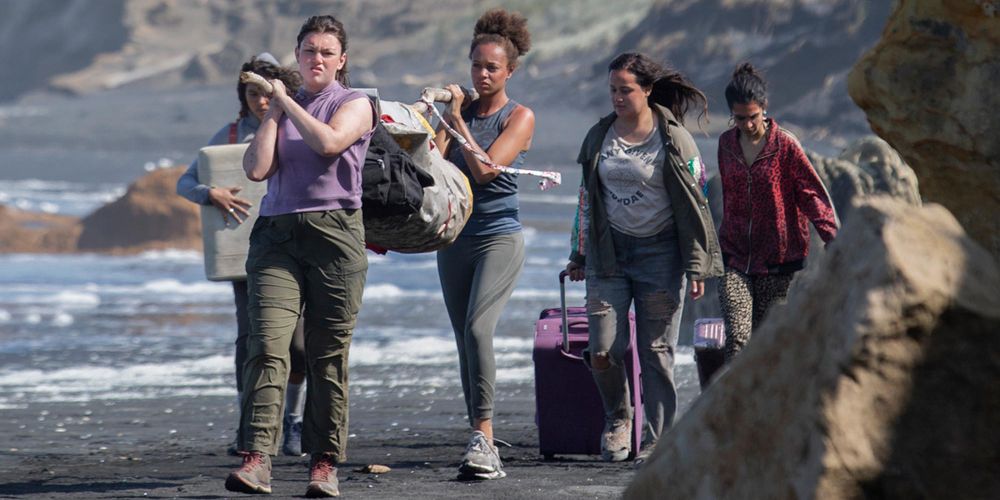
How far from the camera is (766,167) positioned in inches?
253

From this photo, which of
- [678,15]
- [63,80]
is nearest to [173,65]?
[63,80]

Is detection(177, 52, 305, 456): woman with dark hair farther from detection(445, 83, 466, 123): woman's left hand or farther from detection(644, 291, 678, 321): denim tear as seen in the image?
detection(644, 291, 678, 321): denim tear

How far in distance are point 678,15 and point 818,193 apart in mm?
52491

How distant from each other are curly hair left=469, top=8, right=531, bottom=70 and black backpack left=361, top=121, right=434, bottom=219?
0.88 m

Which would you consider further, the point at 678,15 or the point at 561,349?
the point at 678,15

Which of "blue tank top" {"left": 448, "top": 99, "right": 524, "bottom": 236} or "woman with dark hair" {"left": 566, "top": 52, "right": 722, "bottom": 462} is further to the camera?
"blue tank top" {"left": 448, "top": 99, "right": 524, "bottom": 236}

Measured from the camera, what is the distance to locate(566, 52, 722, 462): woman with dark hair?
635 centimetres

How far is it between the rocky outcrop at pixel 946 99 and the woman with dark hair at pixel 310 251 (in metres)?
1.76

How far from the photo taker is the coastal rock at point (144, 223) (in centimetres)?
2541

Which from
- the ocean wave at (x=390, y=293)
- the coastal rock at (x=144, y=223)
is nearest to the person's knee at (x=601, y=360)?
the ocean wave at (x=390, y=293)

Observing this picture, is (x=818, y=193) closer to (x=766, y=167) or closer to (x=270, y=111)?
(x=766, y=167)

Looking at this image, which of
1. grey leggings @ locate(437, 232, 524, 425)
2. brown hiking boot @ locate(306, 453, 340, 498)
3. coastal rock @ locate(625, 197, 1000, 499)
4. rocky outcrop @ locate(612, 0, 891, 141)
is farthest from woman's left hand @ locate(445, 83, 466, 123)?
rocky outcrop @ locate(612, 0, 891, 141)

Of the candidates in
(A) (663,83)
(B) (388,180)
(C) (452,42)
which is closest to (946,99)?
(B) (388,180)

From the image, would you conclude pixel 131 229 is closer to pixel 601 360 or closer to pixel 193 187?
pixel 193 187
